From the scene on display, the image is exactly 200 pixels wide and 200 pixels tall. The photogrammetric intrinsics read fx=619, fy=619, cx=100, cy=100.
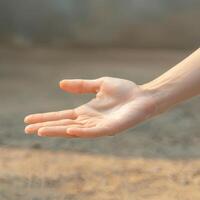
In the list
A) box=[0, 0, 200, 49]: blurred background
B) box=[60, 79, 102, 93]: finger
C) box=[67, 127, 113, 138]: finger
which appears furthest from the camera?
box=[0, 0, 200, 49]: blurred background

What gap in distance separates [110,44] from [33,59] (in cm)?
39

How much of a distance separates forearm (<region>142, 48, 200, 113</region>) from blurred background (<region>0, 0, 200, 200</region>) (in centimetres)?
51

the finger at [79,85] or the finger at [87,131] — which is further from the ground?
the finger at [79,85]

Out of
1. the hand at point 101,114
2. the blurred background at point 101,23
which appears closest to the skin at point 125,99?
the hand at point 101,114

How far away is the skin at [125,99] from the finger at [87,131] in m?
0.02

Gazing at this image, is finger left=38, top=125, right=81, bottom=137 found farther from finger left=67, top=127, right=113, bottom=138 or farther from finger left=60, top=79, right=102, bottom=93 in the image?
finger left=60, top=79, right=102, bottom=93

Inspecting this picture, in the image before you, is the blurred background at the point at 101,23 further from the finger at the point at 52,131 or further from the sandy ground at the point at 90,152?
the finger at the point at 52,131

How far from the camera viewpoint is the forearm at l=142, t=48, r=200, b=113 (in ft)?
4.30

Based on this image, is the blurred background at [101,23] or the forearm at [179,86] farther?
the blurred background at [101,23]

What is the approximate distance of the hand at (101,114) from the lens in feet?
4.06

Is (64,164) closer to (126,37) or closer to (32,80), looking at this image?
(32,80)

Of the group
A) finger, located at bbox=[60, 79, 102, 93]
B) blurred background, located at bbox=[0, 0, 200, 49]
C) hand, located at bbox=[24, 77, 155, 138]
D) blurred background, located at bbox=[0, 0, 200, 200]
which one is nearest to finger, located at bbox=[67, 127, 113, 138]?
hand, located at bbox=[24, 77, 155, 138]

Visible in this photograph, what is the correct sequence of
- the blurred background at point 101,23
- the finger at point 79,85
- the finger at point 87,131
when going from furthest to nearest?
the blurred background at point 101,23
the finger at point 79,85
the finger at point 87,131

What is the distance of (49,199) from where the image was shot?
1.73 meters
